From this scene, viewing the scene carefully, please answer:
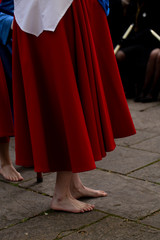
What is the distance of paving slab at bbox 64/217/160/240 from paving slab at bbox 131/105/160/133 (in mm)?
2340

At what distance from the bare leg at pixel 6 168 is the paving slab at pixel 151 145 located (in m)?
1.23

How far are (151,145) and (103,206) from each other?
1.51 metres

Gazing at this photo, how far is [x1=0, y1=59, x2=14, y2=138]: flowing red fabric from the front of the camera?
3514 mm

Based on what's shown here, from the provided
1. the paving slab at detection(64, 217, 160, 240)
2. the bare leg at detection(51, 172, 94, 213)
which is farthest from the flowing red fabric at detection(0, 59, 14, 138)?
the paving slab at detection(64, 217, 160, 240)

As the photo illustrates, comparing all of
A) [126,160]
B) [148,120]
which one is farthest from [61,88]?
[148,120]

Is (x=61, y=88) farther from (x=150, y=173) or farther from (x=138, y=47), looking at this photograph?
(x=138, y=47)

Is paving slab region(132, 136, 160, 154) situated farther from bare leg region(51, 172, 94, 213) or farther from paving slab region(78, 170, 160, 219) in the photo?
bare leg region(51, 172, 94, 213)

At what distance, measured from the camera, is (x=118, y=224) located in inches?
108

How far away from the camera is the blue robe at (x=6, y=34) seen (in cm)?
319

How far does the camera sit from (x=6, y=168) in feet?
12.3

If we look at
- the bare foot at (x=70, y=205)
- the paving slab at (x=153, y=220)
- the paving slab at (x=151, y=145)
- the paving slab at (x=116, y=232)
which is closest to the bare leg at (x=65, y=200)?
the bare foot at (x=70, y=205)

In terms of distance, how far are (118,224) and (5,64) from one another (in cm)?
145

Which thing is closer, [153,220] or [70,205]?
[153,220]

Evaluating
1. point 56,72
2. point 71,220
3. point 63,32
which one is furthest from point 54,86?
point 71,220
